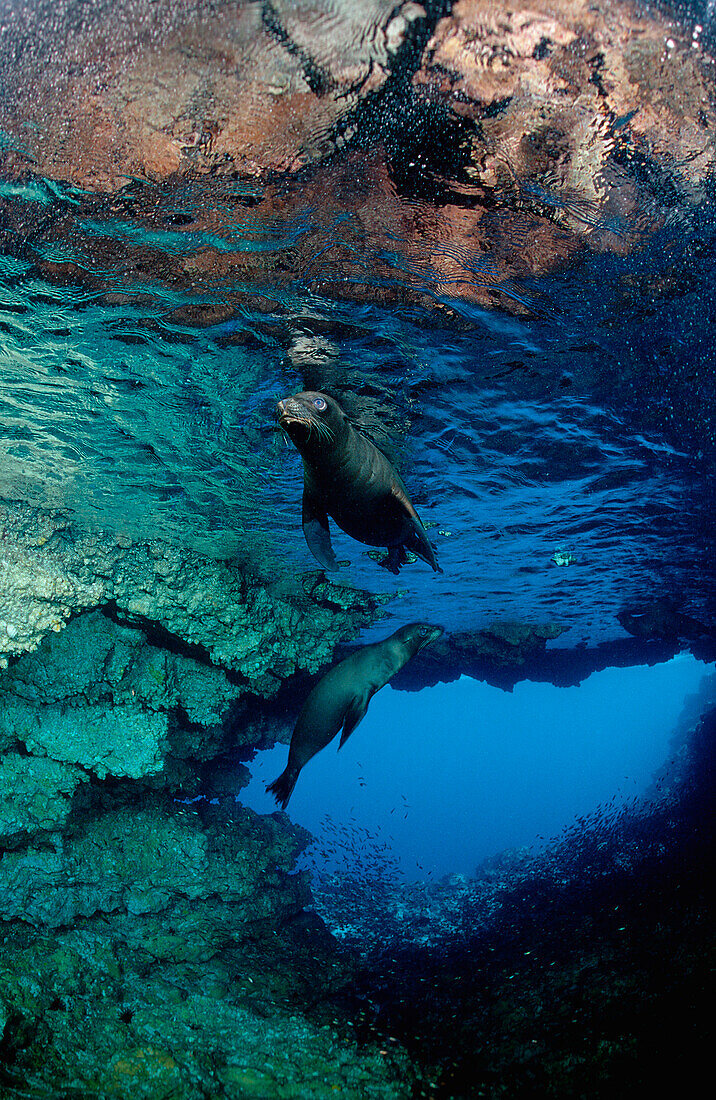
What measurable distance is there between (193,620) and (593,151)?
9151mm

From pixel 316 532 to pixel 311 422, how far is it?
1.46 metres

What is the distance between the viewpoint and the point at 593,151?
414 cm

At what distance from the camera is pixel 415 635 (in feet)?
23.7

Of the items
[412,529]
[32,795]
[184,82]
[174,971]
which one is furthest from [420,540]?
[32,795]

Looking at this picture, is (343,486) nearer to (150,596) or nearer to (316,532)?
(316,532)

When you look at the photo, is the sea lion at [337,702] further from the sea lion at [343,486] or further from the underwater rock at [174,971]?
the underwater rock at [174,971]

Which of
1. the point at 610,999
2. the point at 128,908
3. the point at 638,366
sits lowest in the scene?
the point at 128,908

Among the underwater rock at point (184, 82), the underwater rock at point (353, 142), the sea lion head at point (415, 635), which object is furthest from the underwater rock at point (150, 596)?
the underwater rock at point (184, 82)

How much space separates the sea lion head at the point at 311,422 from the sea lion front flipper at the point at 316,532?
0.77 m

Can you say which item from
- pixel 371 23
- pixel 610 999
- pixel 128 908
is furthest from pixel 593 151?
pixel 128 908

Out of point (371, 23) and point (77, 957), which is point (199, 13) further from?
point (77, 957)

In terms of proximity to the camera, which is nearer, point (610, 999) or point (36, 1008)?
point (36, 1008)

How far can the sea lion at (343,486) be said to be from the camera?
414 cm

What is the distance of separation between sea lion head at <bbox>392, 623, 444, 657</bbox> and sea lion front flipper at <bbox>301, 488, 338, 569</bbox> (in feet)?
8.44
